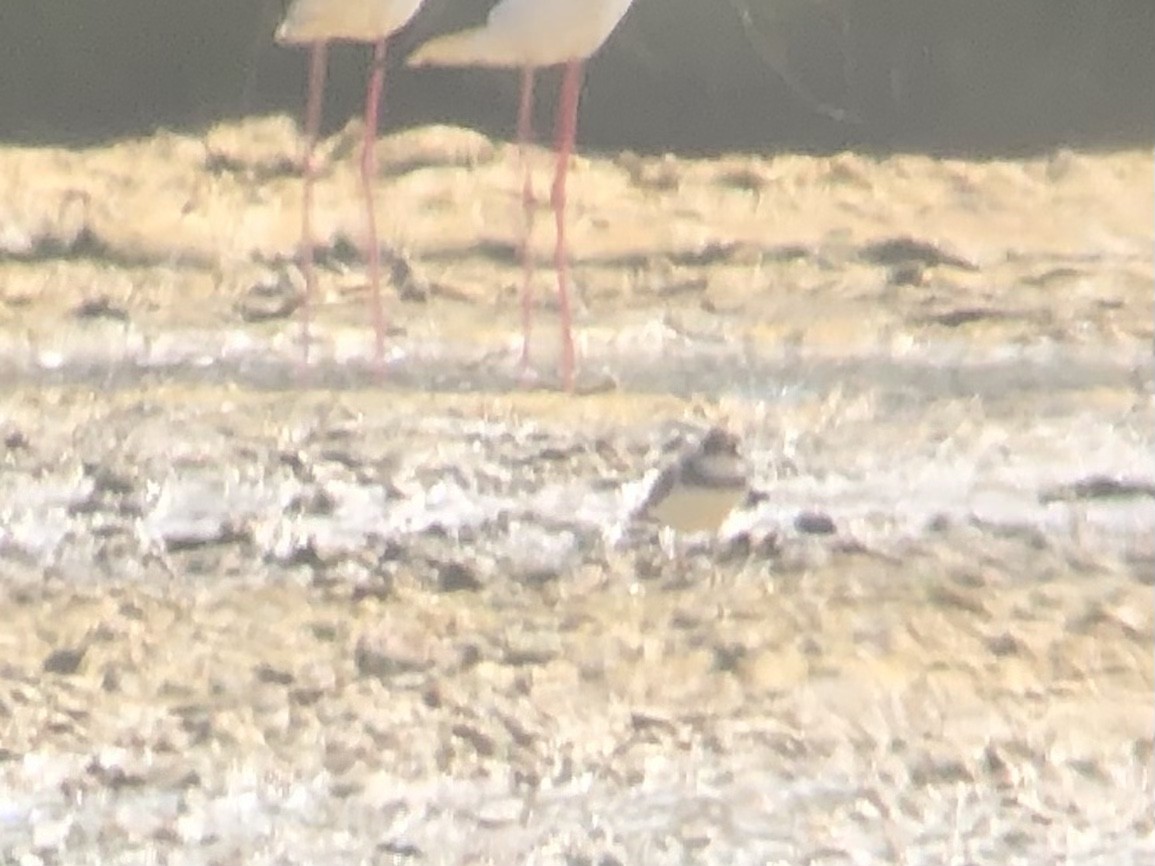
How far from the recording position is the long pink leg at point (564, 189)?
857mm

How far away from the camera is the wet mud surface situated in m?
0.85

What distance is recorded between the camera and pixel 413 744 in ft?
2.79

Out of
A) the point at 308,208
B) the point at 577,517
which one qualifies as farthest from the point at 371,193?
the point at 577,517

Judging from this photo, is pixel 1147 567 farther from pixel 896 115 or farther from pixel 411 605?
pixel 411 605

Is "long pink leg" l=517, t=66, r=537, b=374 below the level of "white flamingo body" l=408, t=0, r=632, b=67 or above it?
below

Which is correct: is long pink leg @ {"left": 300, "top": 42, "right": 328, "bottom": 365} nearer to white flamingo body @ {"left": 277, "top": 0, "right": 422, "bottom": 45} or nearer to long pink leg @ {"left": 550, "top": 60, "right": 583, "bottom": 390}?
white flamingo body @ {"left": 277, "top": 0, "right": 422, "bottom": 45}

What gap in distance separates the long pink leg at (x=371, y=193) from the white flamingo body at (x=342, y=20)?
22mm

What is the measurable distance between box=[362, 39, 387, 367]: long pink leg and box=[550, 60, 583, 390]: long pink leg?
0.10 meters

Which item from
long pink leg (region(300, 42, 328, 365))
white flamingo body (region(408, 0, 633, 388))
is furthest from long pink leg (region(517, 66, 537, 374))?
long pink leg (region(300, 42, 328, 365))

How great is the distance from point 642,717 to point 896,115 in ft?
1.22

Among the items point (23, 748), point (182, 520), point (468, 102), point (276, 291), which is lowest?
point (23, 748)

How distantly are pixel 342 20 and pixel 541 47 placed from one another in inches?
4.3

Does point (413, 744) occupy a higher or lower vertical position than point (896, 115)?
lower

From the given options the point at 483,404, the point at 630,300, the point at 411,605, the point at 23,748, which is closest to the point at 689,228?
the point at 630,300
